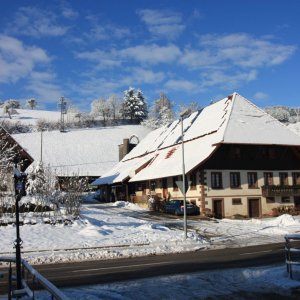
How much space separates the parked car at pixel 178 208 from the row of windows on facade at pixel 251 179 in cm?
250

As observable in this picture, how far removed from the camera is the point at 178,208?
41.2m

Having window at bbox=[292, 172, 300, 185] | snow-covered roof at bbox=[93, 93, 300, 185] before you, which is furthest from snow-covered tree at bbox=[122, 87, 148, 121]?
window at bbox=[292, 172, 300, 185]

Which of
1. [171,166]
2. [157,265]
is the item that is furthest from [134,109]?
[157,265]

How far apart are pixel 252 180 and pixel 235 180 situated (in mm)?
1798

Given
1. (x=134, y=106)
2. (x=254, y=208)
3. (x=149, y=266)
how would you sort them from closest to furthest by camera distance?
1. (x=149, y=266)
2. (x=254, y=208)
3. (x=134, y=106)

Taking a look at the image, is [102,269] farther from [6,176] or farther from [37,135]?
[37,135]

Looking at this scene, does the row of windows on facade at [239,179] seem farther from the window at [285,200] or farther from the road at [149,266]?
the road at [149,266]

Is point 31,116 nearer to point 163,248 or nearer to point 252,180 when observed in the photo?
point 252,180

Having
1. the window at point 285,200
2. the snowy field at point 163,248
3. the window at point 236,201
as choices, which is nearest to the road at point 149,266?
the snowy field at point 163,248

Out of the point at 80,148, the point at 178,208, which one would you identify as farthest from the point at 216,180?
the point at 80,148

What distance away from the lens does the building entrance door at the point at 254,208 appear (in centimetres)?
4122

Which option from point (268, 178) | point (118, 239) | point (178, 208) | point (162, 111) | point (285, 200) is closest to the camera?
point (118, 239)

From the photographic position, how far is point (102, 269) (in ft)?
53.0

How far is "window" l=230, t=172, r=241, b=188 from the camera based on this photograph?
1617 inches
